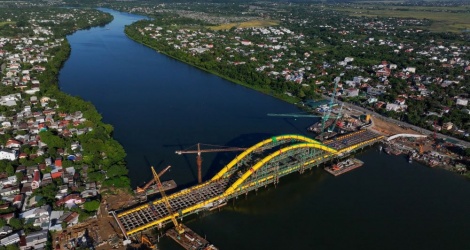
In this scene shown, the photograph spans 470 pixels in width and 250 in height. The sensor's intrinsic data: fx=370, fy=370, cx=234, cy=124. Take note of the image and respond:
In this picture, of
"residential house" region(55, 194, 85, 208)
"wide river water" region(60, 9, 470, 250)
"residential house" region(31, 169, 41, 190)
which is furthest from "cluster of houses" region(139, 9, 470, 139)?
"residential house" region(31, 169, 41, 190)

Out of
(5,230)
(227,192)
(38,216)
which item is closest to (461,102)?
(227,192)

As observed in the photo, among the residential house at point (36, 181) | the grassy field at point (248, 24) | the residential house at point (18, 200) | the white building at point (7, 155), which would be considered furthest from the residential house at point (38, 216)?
the grassy field at point (248, 24)

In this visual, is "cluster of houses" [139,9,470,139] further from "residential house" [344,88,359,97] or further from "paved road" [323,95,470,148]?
"paved road" [323,95,470,148]

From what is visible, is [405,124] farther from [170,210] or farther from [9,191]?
[9,191]

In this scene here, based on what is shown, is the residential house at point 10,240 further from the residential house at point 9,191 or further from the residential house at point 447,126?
the residential house at point 447,126

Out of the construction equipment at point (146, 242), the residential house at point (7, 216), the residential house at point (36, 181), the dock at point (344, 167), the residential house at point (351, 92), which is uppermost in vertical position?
the residential house at point (351, 92)

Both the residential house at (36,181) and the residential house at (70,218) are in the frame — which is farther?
the residential house at (36,181)

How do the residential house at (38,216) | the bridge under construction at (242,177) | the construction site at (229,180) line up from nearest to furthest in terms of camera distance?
the construction site at (229,180) < the residential house at (38,216) < the bridge under construction at (242,177)
